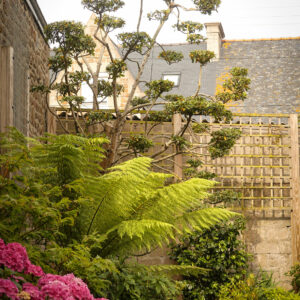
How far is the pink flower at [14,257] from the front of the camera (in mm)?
2898

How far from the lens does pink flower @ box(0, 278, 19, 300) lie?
2605 mm

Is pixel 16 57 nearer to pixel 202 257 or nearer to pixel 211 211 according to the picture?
pixel 211 211

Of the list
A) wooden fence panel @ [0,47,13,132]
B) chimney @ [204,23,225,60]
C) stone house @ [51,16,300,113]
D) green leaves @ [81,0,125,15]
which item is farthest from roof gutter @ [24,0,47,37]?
chimney @ [204,23,225,60]

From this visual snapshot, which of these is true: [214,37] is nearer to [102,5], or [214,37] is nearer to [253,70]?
[253,70]

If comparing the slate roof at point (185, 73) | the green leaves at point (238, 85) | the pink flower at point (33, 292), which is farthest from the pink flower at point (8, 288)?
the slate roof at point (185, 73)

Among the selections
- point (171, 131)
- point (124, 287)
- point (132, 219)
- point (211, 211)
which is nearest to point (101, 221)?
point (132, 219)

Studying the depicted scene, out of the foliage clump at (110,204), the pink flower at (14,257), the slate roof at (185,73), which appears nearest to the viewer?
the pink flower at (14,257)

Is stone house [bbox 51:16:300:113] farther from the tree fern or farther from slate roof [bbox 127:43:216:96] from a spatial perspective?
the tree fern

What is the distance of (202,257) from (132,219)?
320 centimetres

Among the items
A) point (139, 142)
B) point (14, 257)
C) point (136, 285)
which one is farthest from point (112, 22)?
point (14, 257)

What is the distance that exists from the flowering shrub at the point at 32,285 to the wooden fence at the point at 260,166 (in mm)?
6052

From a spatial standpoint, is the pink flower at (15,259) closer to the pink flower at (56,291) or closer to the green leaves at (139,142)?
the pink flower at (56,291)

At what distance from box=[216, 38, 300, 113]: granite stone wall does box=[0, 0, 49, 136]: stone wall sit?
606cm

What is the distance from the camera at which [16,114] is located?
19.7ft
